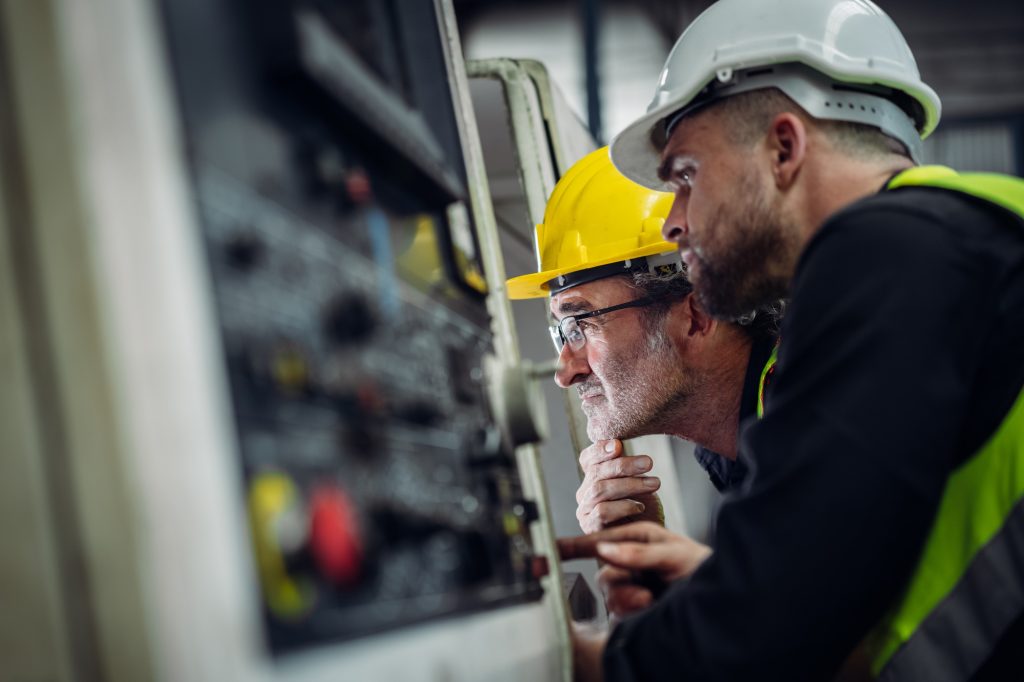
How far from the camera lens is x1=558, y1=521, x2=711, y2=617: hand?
1127 millimetres

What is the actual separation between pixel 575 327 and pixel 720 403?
1.22 feet

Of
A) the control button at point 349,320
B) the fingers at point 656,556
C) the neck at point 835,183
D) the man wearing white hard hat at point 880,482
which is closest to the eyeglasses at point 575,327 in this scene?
the neck at point 835,183

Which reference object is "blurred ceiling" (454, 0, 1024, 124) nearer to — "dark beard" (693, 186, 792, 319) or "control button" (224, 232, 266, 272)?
"dark beard" (693, 186, 792, 319)

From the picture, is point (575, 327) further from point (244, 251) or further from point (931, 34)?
point (931, 34)

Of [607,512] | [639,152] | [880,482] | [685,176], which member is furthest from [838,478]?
[607,512]

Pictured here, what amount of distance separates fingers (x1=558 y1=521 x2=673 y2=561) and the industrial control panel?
0.52 ft

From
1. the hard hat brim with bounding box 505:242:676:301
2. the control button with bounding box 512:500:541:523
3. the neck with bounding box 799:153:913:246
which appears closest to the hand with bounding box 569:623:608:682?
the control button with bounding box 512:500:541:523

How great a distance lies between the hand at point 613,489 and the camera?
6.72ft

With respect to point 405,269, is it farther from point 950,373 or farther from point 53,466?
point 950,373

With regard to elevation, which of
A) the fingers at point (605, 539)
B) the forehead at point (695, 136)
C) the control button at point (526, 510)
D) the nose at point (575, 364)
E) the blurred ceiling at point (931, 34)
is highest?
the blurred ceiling at point (931, 34)

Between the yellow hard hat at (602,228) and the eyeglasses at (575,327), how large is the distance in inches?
3.1

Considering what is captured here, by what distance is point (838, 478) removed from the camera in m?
0.94

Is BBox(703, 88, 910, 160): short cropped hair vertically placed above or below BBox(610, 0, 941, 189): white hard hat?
below

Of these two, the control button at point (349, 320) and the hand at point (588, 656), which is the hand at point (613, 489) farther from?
the control button at point (349, 320)
